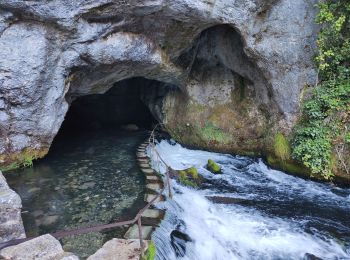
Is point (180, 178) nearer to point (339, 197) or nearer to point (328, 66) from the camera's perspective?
point (339, 197)

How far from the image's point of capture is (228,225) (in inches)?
265

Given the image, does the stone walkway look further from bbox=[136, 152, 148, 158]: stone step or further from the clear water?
bbox=[136, 152, 148, 158]: stone step

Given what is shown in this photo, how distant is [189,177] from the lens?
9.20 metres

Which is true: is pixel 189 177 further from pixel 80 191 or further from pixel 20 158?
pixel 20 158

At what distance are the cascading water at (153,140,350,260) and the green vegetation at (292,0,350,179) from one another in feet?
2.80

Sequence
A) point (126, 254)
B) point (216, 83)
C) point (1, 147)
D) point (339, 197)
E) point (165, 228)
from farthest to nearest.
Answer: point (216, 83)
point (1, 147)
point (339, 197)
point (165, 228)
point (126, 254)

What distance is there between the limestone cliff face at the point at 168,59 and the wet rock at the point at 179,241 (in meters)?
5.70

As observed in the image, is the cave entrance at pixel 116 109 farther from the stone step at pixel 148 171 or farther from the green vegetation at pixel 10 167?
the stone step at pixel 148 171

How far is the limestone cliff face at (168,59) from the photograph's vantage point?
830cm

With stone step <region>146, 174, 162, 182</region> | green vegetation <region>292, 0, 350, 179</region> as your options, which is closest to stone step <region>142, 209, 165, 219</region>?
stone step <region>146, 174, 162, 182</region>

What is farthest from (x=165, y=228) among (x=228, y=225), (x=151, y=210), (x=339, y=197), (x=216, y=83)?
(x=216, y=83)

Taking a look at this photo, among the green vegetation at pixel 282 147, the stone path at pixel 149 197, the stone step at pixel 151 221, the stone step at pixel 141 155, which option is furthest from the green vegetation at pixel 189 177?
the green vegetation at pixel 282 147

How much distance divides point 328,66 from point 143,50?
5.96 m

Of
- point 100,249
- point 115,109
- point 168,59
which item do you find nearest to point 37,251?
point 100,249
